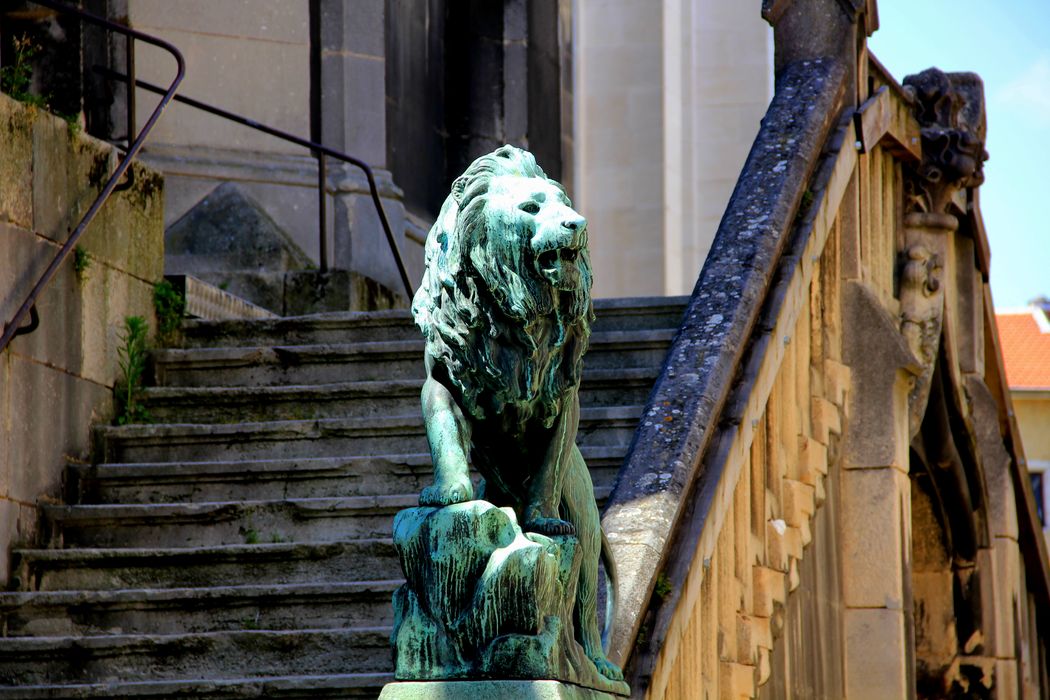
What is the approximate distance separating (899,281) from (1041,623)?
3.27 metres

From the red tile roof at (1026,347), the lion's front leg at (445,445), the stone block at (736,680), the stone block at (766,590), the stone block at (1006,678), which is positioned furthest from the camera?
the red tile roof at (1026,347)

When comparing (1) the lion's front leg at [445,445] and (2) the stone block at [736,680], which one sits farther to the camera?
(2) the stone block at [736,680]

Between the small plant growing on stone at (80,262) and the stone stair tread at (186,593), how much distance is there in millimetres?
1480

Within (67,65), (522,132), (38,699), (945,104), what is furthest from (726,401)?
(522,132)

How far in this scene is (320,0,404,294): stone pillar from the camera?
11008 millimetres

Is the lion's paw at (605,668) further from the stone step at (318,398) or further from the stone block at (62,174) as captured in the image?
the stone block at (62,174)

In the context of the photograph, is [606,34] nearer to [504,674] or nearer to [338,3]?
[338,3]

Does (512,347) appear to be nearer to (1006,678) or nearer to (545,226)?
(545,226)

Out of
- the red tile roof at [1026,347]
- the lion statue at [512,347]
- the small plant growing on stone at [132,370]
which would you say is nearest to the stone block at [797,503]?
the small plant growing on stone at [132,370]

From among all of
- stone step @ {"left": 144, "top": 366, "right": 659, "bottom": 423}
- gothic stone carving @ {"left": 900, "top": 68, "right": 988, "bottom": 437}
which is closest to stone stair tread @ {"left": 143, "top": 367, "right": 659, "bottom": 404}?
stone step @ {"left": 144, "top": 366, "right": 659, "bottom": 423}

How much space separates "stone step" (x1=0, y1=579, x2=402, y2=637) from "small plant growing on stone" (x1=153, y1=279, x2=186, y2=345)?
1.87m

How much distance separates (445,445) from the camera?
429 centimetres

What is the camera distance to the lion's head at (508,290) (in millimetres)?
4168

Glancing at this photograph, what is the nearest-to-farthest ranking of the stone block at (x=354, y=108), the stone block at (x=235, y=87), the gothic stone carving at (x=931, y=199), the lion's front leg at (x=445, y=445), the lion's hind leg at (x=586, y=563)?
the lion's front leg at (x=445, y=445) → the lion's hind leg at (x=586, y=563) → the gothic stone carving at (x=931, y=199) → the stone block at (x=235, y=87) → the stone block at (x=354, y=108)
